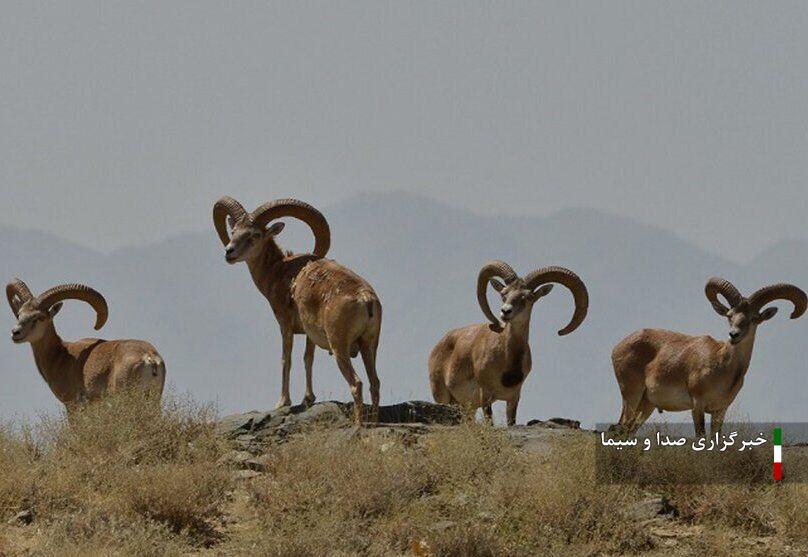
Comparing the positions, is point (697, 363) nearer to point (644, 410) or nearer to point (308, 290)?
point (644, 410)

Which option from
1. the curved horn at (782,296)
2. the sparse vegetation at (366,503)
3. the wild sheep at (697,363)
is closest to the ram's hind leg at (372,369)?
the sparse vegetation at (366,503)

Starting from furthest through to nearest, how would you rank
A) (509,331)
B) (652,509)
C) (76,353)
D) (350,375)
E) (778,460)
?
1. (76,353)
2. (509,331)
3. (350,375)
4. (778,460)
5. (652,509)

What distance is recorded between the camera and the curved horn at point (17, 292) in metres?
27.1

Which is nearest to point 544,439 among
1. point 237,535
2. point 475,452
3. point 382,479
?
point 475,452

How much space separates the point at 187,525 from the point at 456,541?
3.18 meters

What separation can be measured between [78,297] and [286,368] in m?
4.09

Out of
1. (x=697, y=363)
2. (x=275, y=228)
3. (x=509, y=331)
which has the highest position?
(x=275, y=228)

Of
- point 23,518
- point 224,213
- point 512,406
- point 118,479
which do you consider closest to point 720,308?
point 512,406

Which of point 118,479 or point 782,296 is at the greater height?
point 782,296

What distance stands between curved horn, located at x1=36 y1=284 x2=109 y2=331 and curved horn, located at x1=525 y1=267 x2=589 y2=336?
6.61 metres

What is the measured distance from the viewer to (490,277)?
85.0ft

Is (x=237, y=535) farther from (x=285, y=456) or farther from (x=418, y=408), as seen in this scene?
(x=418, y=408)

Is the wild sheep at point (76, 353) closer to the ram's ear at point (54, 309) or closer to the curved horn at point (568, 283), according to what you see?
the ram's ear at point (54, 309)

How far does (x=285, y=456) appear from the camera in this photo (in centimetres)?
2181
